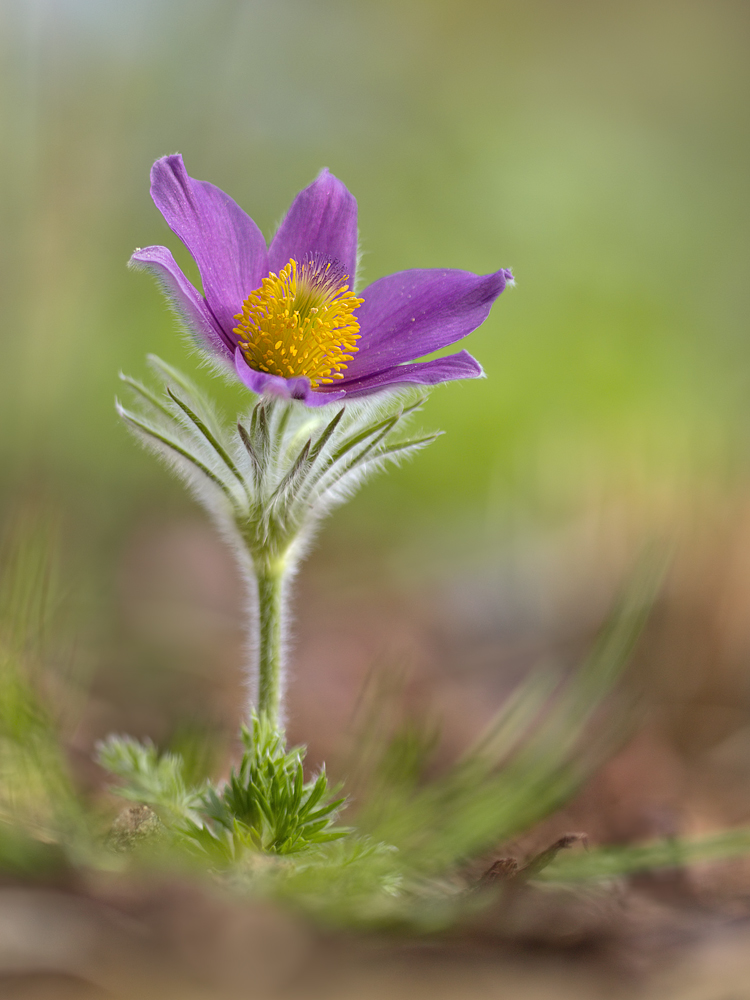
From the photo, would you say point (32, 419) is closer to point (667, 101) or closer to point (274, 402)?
point (274, 402)

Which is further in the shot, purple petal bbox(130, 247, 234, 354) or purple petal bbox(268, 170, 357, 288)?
purple petal bbox(268, 170, 357, 288)

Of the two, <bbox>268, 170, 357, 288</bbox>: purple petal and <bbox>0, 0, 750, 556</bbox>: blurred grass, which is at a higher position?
<bbox>0, 0, 750, 556</bbox>: blurred grass

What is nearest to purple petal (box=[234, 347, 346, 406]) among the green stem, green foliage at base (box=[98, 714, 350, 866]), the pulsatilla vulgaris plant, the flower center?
the pulsatilla vulgaris plant

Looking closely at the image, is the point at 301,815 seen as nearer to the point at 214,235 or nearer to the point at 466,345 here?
the point at 214,235

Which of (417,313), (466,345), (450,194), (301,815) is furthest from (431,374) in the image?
(450,194)

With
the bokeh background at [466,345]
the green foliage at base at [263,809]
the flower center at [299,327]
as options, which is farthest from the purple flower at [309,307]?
the green foliage at base at [263,809]

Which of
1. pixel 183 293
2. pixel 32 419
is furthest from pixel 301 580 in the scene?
pixel 183 293

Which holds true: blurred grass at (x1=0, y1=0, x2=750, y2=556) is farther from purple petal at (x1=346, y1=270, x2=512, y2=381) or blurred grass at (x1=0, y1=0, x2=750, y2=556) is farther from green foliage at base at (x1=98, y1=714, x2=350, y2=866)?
green foliage at base at (x1=98, y1=714, x2=350, y2=866)
